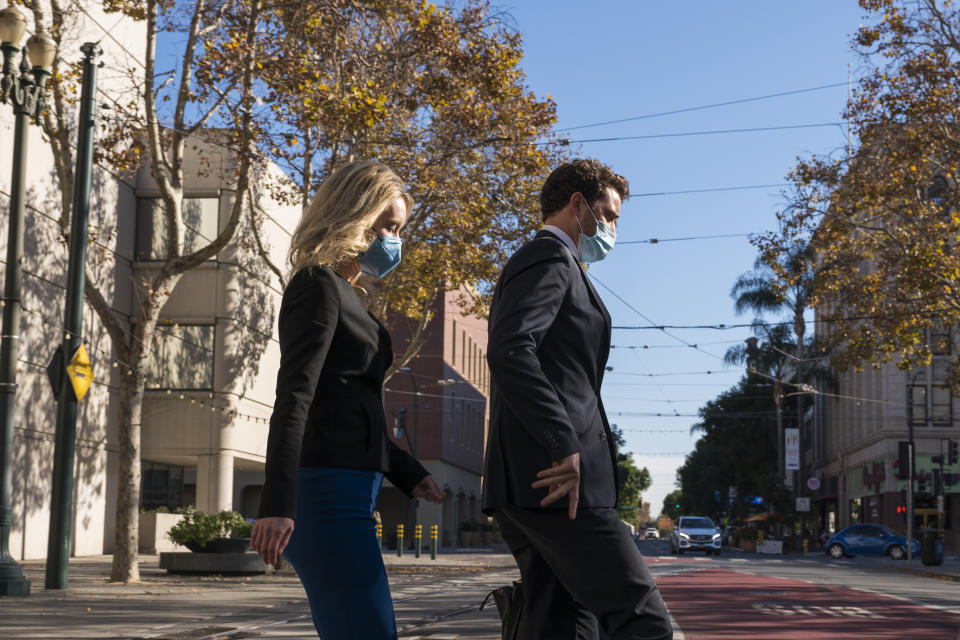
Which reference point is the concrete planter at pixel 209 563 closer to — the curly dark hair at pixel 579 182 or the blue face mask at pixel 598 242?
the blue face mask at pixel 598 242

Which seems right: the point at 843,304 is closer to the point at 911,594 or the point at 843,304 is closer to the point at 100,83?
the point at 911,594

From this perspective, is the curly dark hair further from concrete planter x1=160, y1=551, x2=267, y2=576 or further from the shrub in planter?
the shrub in planter

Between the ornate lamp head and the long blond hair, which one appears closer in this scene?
the long blond hair

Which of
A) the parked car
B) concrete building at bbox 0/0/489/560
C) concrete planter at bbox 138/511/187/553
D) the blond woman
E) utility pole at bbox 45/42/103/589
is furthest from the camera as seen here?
the parked car

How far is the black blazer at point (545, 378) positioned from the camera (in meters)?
3.81

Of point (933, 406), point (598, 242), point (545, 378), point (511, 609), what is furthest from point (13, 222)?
point (933, 406)

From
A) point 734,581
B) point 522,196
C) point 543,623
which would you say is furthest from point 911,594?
point 543,623

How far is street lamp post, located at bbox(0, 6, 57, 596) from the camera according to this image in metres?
14.4

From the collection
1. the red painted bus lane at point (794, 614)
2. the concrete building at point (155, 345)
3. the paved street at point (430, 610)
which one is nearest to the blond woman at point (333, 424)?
the paved street at point (430, 610)

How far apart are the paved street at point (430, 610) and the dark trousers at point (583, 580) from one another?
6374 millimetres

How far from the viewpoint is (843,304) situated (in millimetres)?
30906

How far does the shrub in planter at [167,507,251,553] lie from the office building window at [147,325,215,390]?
1256 centimetres

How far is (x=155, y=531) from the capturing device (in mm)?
33750

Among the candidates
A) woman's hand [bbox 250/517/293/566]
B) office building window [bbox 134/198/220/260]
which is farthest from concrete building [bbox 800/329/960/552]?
woman's hand [bbox 250/517/293/566]
